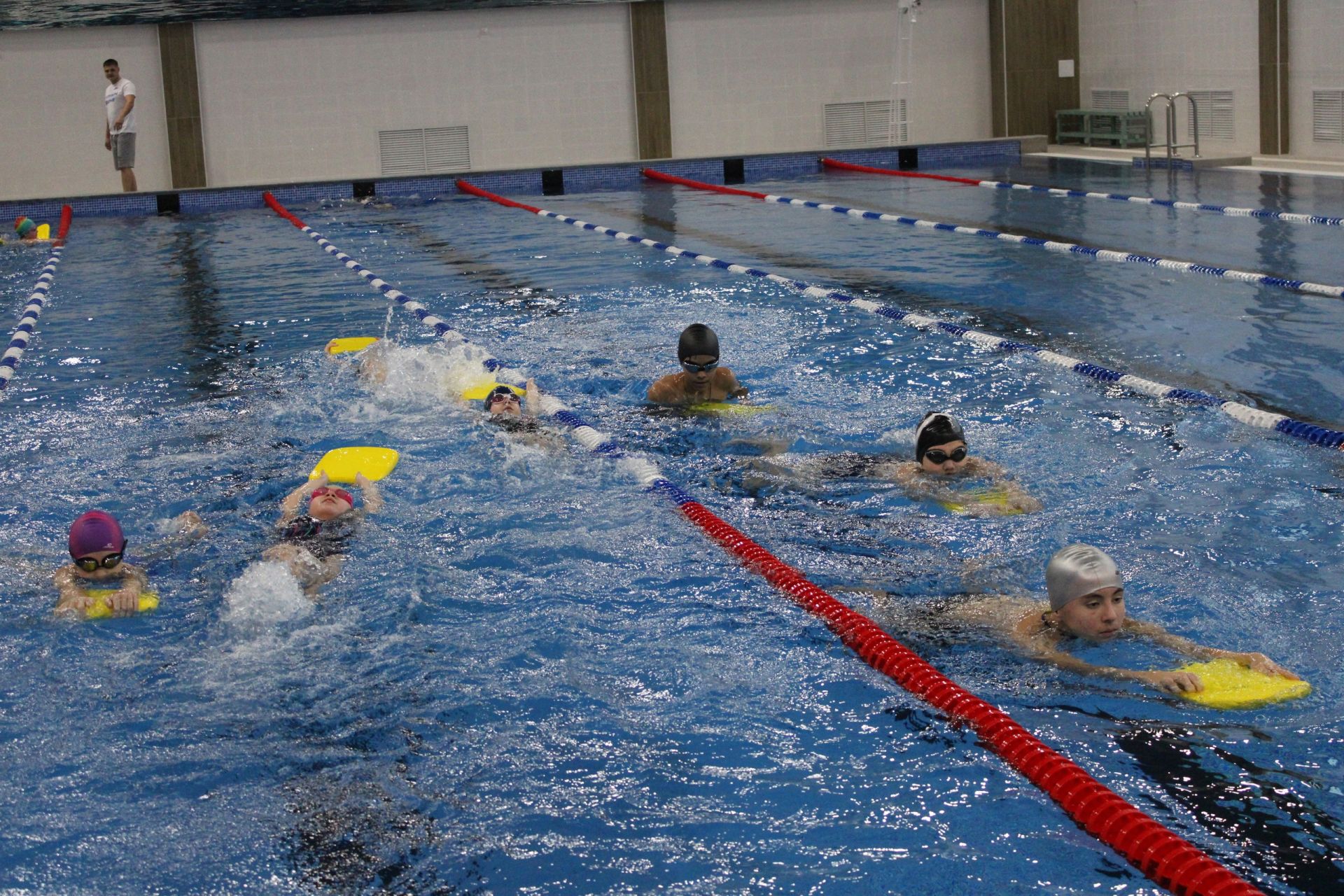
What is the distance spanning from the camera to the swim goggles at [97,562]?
168 inches

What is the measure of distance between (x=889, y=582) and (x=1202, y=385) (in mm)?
2790

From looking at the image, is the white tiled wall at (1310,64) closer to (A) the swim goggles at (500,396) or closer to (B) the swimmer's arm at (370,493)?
(A) the swim goggles at (500,396)

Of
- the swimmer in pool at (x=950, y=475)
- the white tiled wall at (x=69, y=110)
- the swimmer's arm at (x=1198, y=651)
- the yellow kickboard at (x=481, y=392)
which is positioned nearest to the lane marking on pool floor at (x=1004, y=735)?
the swimmer's arm at (x=1198, y=651)

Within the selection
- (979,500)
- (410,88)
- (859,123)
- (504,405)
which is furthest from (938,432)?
(859,123)

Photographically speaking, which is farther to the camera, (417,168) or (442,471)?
(417,168)

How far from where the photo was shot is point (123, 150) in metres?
15.6

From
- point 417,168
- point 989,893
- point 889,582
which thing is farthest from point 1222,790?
point 417,168

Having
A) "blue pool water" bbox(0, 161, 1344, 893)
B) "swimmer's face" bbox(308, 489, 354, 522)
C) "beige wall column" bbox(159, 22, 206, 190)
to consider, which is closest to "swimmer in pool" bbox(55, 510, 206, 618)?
"blue pool water" bbox(0, 161, 1344, 893)

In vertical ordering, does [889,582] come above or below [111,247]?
below

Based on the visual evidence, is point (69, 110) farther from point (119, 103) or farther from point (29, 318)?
point (29, 318)

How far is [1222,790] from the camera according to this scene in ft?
9.32

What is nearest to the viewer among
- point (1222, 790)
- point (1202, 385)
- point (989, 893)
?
point (989, 893)

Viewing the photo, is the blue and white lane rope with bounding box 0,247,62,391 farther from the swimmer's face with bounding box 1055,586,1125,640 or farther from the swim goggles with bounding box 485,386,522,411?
the swimmer's face with bounding box 1055,586,1125,640

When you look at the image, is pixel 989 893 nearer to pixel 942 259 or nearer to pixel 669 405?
pixel 669 405
